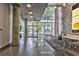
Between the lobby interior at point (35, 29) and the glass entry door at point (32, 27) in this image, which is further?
the glass entry door at point (32, 27)

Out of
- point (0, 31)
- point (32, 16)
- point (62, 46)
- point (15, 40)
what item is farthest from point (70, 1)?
point (32, 16)

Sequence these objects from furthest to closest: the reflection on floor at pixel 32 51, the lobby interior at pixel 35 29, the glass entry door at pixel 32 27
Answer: the glass entry door at pixel 32 27, the lobby interior at pixel 35 29, the reflection on floor at pixel 32 51

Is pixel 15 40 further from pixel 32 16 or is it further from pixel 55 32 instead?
pixel 55 32

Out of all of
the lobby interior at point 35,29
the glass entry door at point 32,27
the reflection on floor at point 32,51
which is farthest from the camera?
the glass entry door at point 32,27

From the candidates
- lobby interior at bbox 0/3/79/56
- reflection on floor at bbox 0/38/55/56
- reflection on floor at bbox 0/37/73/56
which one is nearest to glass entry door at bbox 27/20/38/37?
lobby interior at bbox 0/3/79/56

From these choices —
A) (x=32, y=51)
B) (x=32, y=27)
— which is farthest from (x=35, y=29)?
(x=32, y=51)

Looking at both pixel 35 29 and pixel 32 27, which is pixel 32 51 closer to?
pixel 35 29

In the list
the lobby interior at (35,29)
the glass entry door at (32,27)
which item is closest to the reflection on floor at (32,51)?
the lobby interior at (35,29)

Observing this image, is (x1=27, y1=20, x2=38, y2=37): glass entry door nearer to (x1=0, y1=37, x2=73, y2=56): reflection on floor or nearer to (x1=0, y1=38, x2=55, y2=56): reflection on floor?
(x1=0, y1=37, x2=73, y2=56): reflection on floor

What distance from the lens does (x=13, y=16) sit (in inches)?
443

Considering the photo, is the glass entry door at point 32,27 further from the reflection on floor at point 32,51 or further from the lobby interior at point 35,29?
the reflection on floor at point 32,51

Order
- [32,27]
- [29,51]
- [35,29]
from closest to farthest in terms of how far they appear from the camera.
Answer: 1. [29,51]
2. [35,29]
3. [32,27]

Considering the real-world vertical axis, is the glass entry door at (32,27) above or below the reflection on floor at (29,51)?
above

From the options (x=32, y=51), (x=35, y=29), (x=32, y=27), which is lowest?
(x=32, y=51)
